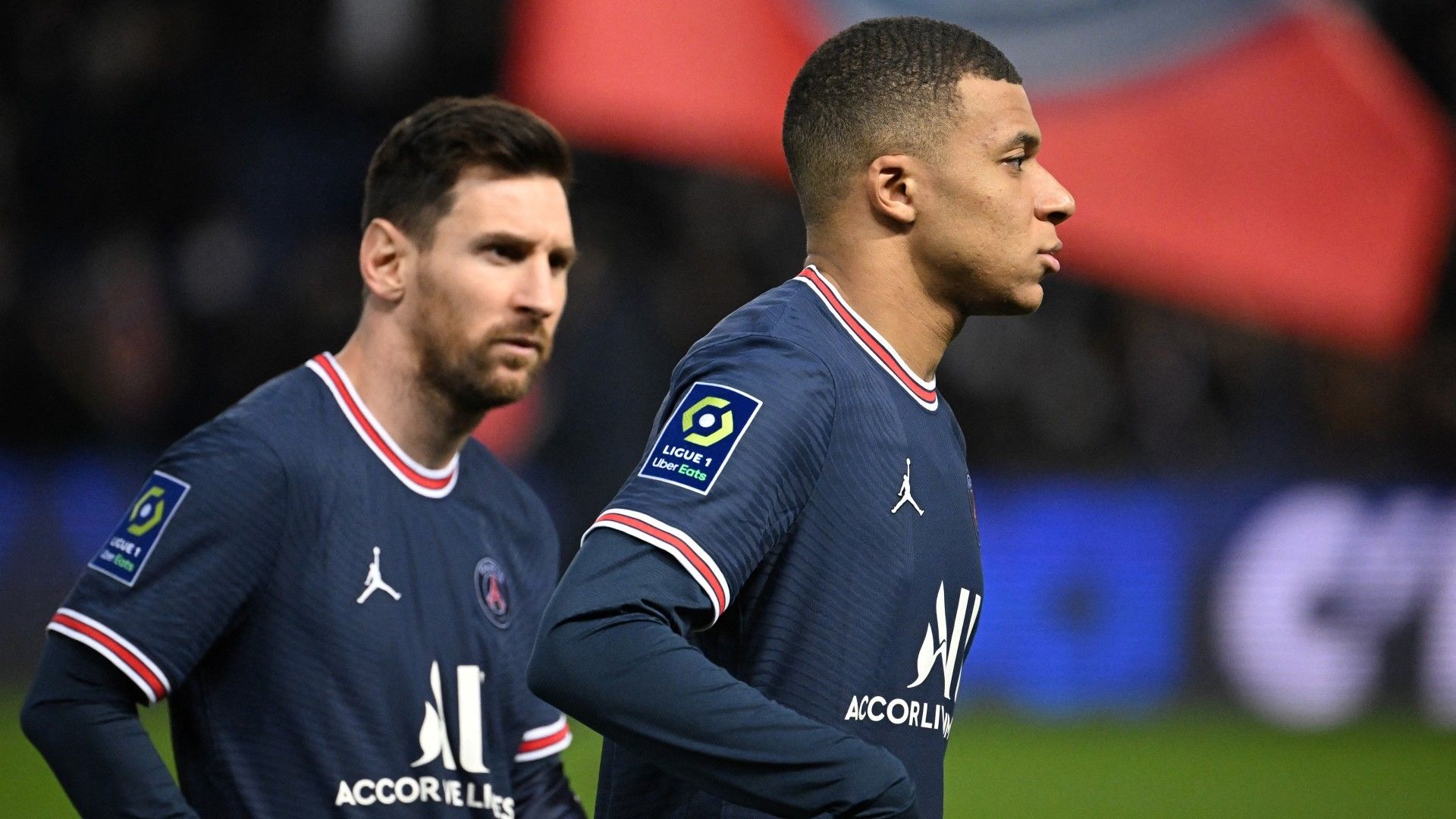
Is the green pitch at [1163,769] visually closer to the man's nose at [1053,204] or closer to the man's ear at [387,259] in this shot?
the man's ear at [387,259]

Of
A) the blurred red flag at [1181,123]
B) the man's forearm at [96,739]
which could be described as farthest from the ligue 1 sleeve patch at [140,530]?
the blurred red flag at [1181,123]

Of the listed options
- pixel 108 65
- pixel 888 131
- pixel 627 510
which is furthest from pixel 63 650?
pixel 108 65

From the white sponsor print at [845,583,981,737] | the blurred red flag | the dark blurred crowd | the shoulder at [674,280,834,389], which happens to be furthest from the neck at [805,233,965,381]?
the blurred red flag

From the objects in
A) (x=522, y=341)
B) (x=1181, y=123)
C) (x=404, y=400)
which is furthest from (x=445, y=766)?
(x=1181, y=123)

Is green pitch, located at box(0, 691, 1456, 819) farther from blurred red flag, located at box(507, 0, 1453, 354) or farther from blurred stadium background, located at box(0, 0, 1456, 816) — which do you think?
Result: blurred red flag, located at box(507, 0, 1453, 354)

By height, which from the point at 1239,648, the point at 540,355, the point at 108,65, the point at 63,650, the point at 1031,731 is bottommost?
the point at 63,650

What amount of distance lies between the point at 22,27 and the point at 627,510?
10863mm

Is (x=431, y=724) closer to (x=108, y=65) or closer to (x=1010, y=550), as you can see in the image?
(x=1010, y=550)

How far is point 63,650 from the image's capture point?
292cm

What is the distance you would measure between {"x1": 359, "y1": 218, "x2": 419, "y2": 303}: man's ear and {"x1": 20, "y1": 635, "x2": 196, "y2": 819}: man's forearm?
0.97 meters

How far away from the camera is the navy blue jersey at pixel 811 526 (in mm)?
2141

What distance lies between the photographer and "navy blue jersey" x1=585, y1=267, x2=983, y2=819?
7.02 ft

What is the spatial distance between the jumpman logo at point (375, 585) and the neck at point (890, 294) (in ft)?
3.70

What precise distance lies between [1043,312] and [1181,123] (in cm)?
186
